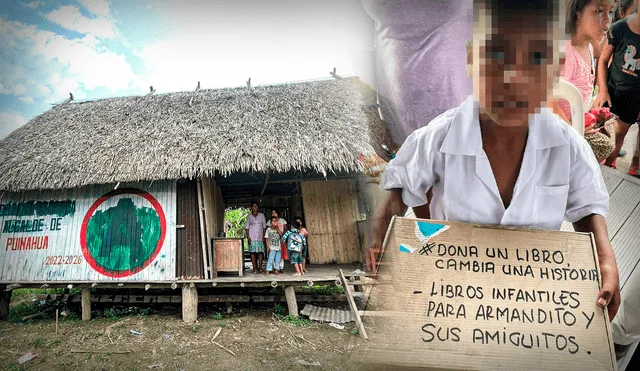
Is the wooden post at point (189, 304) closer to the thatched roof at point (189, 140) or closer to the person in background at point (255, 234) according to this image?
the person in background at point (255, 234)

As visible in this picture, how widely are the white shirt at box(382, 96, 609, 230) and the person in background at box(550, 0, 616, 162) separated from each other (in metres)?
0.37

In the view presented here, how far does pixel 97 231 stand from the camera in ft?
11.2

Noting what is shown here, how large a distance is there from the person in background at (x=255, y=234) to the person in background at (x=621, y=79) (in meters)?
3.00

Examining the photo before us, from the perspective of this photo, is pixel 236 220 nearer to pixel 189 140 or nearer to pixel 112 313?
pixel 112 313

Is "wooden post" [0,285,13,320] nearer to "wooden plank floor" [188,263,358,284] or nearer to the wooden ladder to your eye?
"wooden plank floor" [188,263,358,284]

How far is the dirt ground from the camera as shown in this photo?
1836 millimetres

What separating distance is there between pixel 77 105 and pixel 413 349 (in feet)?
16.3

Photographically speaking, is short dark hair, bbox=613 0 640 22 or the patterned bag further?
the patterned bag

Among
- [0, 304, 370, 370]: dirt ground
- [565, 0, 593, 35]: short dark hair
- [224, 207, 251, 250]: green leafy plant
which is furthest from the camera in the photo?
[224, 207, 251, 250]: green leafy plant

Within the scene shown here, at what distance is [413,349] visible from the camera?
0.55m

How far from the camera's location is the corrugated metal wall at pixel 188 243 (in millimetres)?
3455

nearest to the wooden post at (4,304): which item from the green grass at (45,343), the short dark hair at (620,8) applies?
the green grass at (45,343)

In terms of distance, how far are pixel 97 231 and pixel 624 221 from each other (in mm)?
3836

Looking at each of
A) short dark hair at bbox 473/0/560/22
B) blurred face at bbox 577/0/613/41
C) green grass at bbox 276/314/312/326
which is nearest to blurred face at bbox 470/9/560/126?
short dark hair at bbox 473/0/560/22
